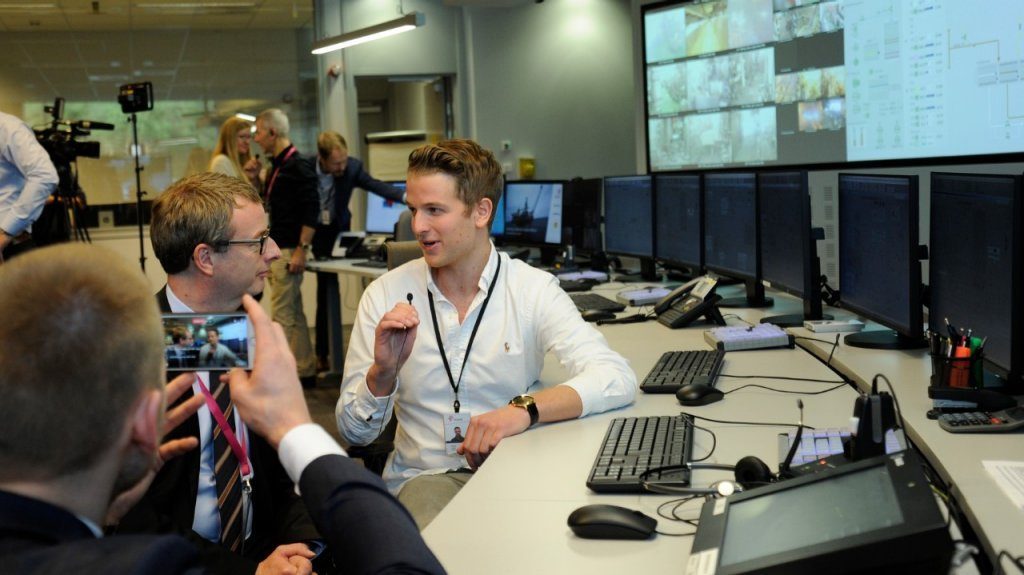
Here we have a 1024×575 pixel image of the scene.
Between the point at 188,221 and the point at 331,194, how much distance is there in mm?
5262

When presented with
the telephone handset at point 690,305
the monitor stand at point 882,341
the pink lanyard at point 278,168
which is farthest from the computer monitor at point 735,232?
the pink lanyard at point 278,168

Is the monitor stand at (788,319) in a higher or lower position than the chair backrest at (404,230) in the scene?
lower

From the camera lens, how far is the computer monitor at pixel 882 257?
2.68 m

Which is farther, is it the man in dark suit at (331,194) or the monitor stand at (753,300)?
the man in dark suit at (331,194)

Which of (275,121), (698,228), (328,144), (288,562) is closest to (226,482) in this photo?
(288,562)

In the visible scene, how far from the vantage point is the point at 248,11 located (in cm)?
885

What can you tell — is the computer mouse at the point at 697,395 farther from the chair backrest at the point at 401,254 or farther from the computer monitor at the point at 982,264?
the chair backrest at the point at 401,254

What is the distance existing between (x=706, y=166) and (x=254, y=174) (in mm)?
3060

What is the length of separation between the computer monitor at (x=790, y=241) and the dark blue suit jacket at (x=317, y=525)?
2.44m

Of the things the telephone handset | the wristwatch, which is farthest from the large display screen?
the wristwatch

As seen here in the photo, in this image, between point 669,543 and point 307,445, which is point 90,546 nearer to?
point 307,445

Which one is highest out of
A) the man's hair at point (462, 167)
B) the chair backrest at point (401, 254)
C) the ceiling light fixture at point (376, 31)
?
the ceiling light fixture at point (376, 31)

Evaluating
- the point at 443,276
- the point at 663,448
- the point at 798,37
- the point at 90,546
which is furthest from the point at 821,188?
the point at 90,546

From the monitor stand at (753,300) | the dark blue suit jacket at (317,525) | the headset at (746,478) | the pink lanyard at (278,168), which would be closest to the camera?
the dark blue suit jacket at (317,525)
